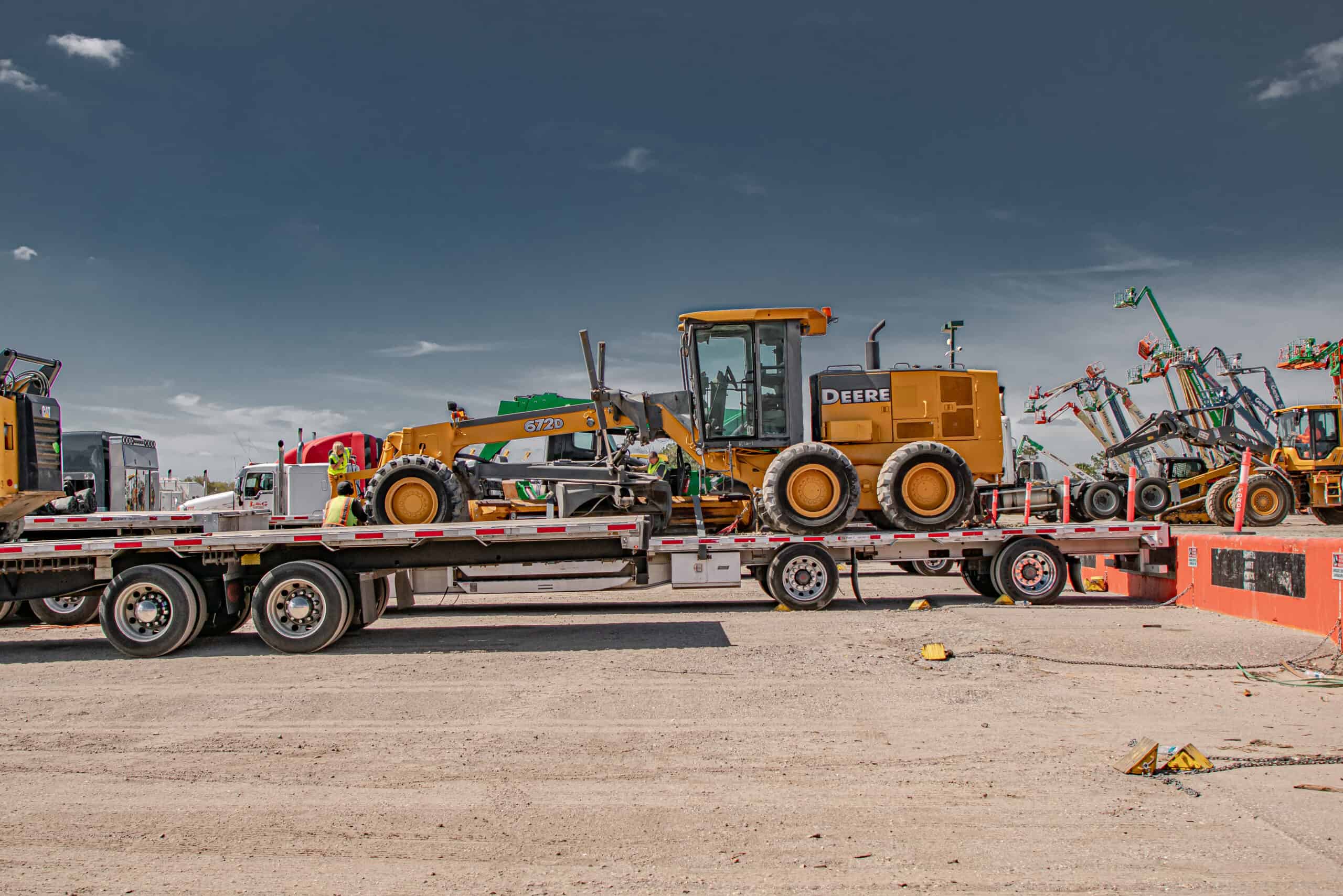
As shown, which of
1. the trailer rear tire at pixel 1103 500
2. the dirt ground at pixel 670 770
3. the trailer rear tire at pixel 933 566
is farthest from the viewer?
the trailer rear tire at pixel 1103 500

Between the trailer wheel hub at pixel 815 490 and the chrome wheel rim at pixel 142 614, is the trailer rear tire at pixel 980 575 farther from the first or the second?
the chrome wheel rim at pixel 142 614

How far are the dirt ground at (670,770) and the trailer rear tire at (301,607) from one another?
0.90ft

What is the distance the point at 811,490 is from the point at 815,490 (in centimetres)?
5

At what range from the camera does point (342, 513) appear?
1205cm

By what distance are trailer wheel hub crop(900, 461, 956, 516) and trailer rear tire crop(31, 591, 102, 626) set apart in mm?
10491

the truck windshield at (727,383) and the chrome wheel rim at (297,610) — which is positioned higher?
the truck windshield at (727,383)

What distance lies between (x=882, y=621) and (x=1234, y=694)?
3874 millimetres

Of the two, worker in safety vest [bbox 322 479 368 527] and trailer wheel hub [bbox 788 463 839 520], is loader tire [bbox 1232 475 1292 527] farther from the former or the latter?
worker in safety vest [bbox 322 479 368 527]

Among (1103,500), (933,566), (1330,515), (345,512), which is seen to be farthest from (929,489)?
(1330,515)

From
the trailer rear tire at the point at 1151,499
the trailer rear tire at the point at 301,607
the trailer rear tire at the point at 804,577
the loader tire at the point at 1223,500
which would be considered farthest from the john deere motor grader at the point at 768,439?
the loader tire at the point at 1223,500

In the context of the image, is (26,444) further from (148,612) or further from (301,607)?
(301,607)

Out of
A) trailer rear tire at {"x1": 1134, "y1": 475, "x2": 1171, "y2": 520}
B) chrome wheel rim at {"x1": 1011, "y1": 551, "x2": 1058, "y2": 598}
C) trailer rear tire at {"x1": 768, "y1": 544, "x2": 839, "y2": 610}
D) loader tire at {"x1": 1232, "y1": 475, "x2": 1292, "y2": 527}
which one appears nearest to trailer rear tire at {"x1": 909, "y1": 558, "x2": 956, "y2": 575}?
chrome wheel rim at {"x1": 1011, "y1": 551, "x2": 1058, "y2": 598}

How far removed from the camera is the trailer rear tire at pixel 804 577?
11227 mm

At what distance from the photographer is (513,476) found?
39.3 ft
